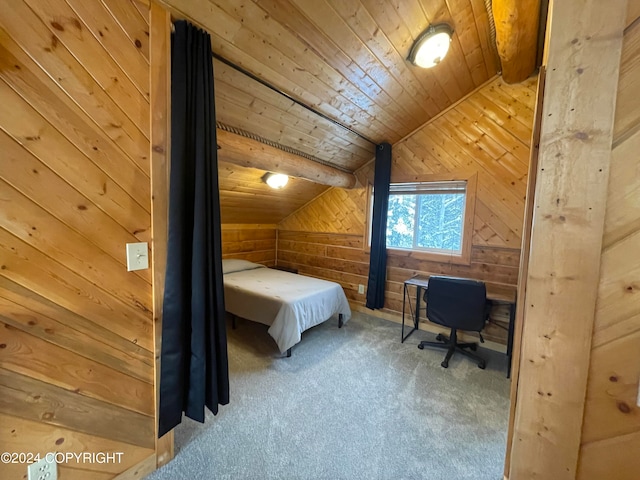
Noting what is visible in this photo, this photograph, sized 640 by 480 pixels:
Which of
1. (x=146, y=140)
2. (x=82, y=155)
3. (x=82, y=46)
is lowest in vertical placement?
(x=82, y=155)

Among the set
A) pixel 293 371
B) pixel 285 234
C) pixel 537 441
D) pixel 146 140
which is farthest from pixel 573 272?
pixel 285 234

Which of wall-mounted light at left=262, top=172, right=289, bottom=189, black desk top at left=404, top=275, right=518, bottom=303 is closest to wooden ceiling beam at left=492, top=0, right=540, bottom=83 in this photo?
black desk top at left=404, top=275, right=518, bottom=303

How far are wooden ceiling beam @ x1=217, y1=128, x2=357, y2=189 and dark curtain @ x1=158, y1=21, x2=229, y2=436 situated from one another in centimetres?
65

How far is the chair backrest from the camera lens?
2.38m

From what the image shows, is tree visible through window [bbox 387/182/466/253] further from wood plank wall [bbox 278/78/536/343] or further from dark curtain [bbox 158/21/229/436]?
dark curtain [bbox 158/21/229/436]

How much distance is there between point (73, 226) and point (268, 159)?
1641 millimetres

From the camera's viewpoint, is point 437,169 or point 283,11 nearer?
point 283,11

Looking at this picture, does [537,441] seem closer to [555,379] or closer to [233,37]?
[555,379]

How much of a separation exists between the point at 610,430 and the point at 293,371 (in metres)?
2.07

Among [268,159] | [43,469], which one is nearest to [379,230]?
[268,159]

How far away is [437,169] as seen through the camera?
3.14 metres

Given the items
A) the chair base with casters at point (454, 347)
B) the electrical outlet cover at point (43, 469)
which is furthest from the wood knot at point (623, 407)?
the electrical outlet cover at point (43, 469)

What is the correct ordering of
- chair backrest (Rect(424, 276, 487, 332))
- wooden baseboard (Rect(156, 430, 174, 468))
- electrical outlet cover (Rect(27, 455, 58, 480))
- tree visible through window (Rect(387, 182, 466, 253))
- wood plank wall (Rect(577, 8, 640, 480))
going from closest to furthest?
1. wood plank wall (Rect(577, 8, 640, 480))
2. electrical outlet cover (Rect(27, 455, 58, 480))
3. wooden baseboard (Rect(156, 430, 174, 468))
4. chair backrest (Rect(424, 276, 487, 332))
5. tree visible through window (Rect(387, 182, 466, 253))

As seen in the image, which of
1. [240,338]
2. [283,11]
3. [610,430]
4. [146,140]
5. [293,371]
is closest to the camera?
[610,430]
